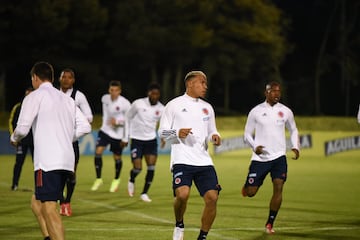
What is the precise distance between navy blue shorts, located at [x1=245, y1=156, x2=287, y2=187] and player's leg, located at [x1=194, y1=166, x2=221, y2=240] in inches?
80.7

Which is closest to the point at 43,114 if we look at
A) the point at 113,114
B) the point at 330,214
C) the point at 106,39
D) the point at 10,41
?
the point at 330,214

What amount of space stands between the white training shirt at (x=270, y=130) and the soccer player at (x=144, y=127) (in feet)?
15.1

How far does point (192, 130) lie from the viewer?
11180 millimetres

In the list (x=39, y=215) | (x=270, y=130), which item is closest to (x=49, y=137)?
(x=39, y=215)

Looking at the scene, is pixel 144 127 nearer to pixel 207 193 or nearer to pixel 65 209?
pixel 65 209

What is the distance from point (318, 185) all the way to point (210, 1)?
25.8m

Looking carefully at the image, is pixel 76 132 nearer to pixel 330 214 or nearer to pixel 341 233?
pixel 341 233

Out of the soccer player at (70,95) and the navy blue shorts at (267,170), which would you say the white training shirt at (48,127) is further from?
the soccer player at (70,95)

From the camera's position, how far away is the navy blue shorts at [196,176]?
11039 millimetres

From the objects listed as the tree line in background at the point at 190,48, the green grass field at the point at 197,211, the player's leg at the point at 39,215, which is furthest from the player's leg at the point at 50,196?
the tree line in background at the point at 190,48

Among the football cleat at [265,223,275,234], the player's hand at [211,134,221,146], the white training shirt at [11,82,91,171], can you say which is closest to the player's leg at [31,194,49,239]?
the white training shirt at [11,82,91,171]

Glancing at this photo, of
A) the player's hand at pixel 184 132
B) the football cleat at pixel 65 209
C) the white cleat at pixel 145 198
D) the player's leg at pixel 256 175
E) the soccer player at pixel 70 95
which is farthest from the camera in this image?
the white cleat at pixel 145 198

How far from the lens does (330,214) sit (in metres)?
15.2

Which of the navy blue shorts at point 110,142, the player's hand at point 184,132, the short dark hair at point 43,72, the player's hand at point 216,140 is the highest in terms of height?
the short dark hair at point 43,72
